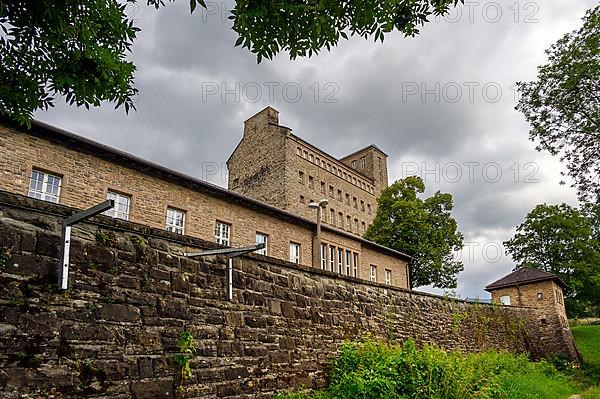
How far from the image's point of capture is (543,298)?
23328mm

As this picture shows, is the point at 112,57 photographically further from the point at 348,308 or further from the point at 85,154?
the point at 85,154

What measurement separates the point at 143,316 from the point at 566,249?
34943mm

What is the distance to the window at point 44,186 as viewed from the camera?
1234cm

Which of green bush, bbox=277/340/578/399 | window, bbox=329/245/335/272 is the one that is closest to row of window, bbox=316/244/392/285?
window, bbox=329/245/335/272

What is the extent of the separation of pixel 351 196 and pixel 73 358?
49532 mm

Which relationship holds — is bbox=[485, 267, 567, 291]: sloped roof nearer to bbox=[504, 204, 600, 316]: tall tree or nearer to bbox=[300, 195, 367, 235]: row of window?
bbox=[504, 204, 600, 316]: tall tree

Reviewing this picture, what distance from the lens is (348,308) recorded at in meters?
9.32

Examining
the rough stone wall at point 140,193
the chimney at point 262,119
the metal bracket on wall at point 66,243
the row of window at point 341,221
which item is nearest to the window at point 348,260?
→ the rough stone wall at point 140,193

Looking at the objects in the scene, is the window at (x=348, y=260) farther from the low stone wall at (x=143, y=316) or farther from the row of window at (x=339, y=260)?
the low stone wall at (x=143, y=316)

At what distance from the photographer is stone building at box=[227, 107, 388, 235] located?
137 feet

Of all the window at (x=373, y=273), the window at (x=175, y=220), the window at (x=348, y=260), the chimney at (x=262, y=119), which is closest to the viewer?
the window at (x=175, y=220)

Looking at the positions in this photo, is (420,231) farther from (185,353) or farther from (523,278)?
(185,353)

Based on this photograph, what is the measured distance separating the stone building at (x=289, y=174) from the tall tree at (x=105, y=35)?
36.2 m

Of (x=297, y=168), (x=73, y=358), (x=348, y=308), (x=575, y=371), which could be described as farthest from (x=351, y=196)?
(x=73, y=358)
